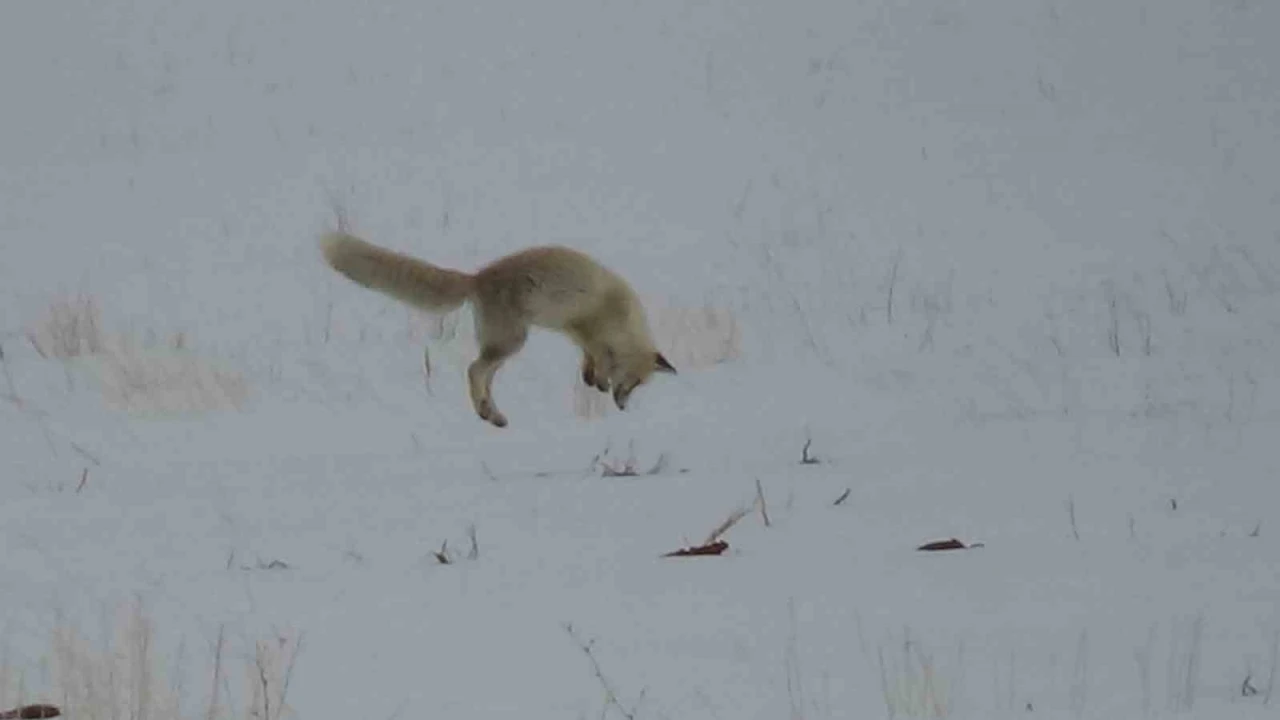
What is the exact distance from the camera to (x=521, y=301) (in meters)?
7.39

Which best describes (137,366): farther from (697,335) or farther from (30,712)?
(30,712)

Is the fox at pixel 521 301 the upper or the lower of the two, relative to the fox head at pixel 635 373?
upper

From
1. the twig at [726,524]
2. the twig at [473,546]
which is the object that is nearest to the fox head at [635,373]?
the twig at [726,524]

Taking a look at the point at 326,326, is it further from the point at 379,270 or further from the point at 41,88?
the point at 41,88

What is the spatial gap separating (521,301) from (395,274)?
432mm

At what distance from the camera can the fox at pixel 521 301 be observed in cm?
730

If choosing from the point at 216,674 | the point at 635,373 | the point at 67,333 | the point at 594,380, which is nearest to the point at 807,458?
the point at 635,373

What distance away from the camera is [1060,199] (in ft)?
42.1

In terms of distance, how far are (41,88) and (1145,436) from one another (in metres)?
12.6

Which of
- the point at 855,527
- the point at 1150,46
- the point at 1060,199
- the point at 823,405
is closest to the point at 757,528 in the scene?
the point at 855,527

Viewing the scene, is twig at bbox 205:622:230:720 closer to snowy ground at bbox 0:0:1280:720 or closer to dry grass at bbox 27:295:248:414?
snowy ground at bbox 0:0:1280:720

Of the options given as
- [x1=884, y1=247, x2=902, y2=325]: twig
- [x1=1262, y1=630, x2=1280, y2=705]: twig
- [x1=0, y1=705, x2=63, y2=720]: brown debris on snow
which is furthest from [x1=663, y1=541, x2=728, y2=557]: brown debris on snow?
[x1=884, y1=247, x2=902, y2=325]: twig

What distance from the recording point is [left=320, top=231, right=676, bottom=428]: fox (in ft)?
24.0

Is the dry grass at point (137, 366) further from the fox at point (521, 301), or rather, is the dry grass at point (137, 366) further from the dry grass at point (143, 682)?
the dry grass at point (143, 682)
